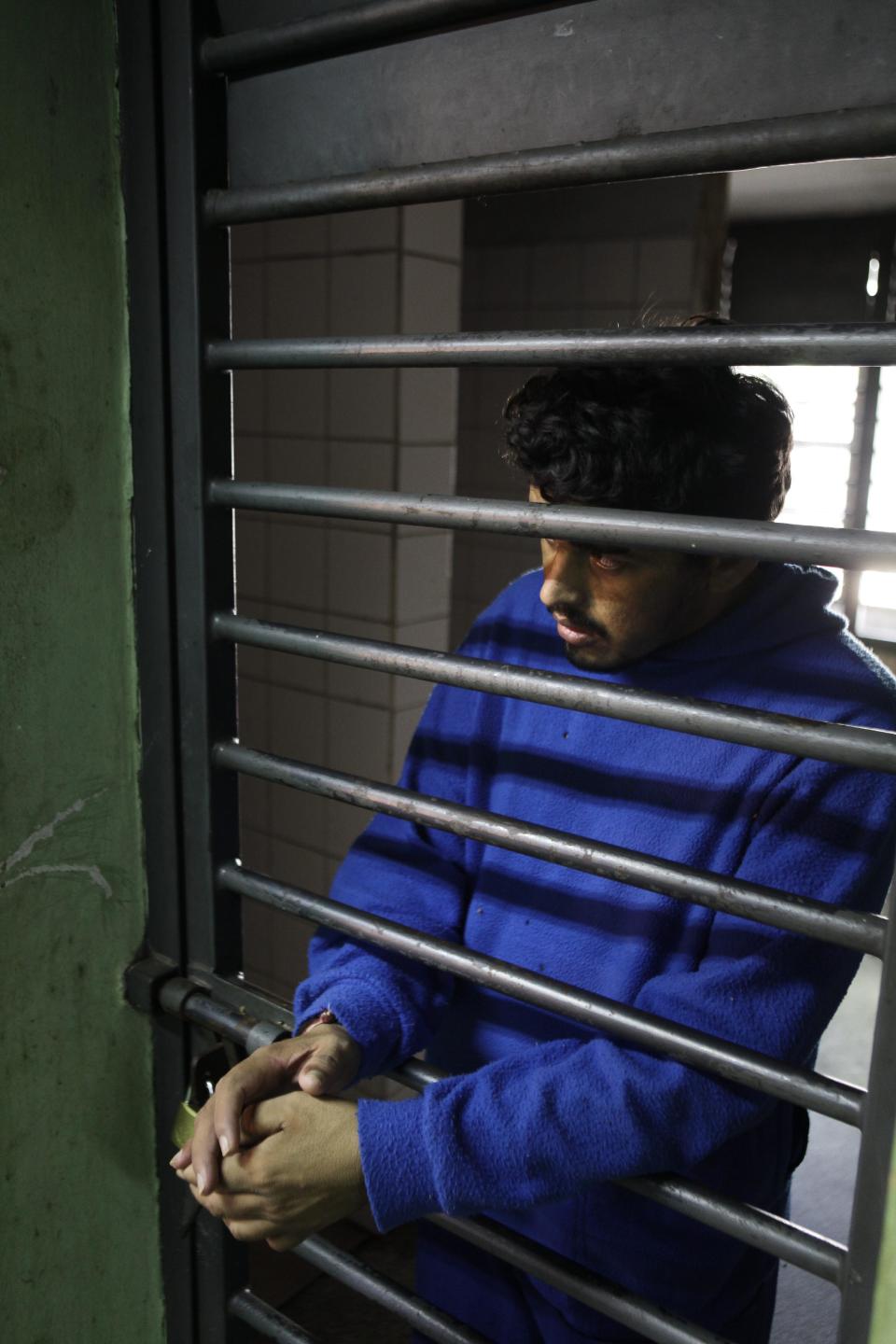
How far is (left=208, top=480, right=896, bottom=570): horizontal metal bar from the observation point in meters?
0.65

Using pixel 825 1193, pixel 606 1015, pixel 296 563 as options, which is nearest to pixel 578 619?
pixel 606 1015

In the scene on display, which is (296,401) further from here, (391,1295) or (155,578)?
(391,1295)

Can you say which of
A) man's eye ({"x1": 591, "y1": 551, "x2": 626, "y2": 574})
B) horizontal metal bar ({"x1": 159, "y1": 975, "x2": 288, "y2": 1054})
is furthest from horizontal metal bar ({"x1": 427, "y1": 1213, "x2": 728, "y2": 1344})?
man's eye ({"x1": 591, "y1": 551, "x2": 626, "y2": 574})

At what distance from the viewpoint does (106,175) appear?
1.02 m

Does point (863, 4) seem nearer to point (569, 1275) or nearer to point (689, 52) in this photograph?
point (689, 52)

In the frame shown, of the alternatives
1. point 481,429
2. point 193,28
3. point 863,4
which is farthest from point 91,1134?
point 481,429

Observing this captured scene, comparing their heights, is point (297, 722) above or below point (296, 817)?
above

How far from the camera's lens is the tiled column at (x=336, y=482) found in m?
2.35

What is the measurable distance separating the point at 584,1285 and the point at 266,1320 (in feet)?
1.50

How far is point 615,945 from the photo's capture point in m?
1.11

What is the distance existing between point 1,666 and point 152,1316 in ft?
2.82

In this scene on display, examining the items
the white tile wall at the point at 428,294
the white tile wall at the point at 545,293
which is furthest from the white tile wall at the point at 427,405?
the white tile wall at the point at 545,293

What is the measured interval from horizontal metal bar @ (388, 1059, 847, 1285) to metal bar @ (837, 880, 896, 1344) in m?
0.02

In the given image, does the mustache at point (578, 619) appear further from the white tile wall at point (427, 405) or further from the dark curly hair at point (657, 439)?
the white tile wall at point (427, 405)
